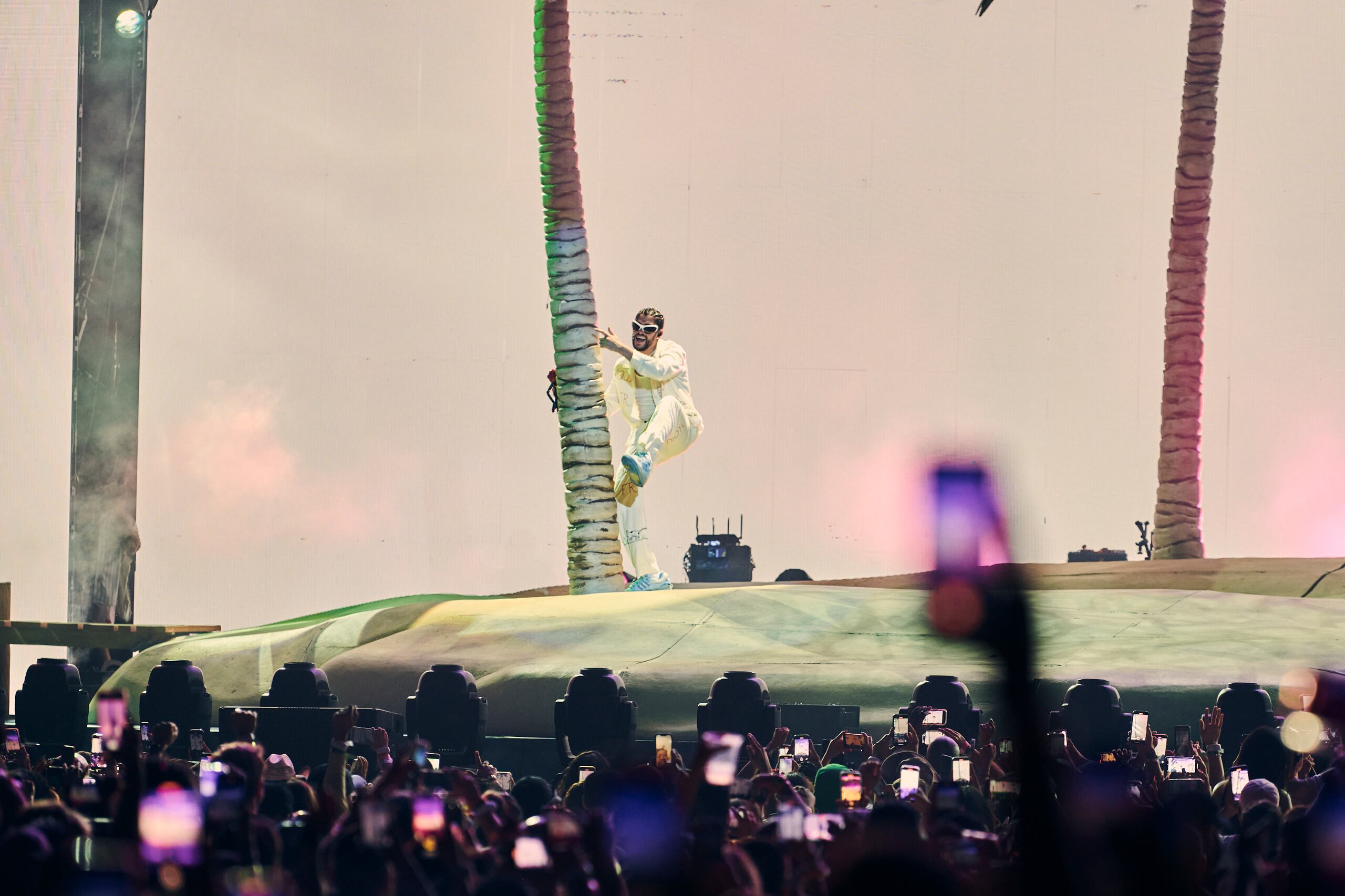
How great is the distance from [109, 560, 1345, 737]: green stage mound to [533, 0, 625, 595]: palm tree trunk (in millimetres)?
1205

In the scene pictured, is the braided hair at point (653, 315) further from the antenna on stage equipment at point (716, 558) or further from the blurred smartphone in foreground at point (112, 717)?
the blurred smartphone in foreground at point (112, 717)

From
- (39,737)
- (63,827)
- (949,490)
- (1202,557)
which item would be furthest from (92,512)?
(63,827)

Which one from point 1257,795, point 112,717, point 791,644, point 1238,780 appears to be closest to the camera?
point 1257,795

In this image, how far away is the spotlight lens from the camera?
21672mm

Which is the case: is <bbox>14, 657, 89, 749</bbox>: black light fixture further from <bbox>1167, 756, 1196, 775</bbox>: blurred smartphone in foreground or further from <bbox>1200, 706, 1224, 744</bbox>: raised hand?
<bbox>1167, 756, 1196, 775</bbox>: blurred smartphone in foreground

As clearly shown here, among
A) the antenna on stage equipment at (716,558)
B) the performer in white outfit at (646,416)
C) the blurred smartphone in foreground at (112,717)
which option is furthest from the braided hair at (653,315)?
the blurred smartphone in foreground at (112,717)

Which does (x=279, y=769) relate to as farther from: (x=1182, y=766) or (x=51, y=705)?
(x=51, y=705)

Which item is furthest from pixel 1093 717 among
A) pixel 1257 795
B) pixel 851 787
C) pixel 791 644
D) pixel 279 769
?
pixel 279 769

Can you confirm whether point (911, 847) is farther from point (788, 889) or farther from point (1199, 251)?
point (1199, 251)

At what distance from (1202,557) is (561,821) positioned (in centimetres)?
1644

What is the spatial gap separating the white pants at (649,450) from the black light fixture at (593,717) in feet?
19.8

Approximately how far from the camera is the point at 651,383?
1867cm

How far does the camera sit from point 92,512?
21.4 meters

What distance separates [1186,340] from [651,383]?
256 inches
